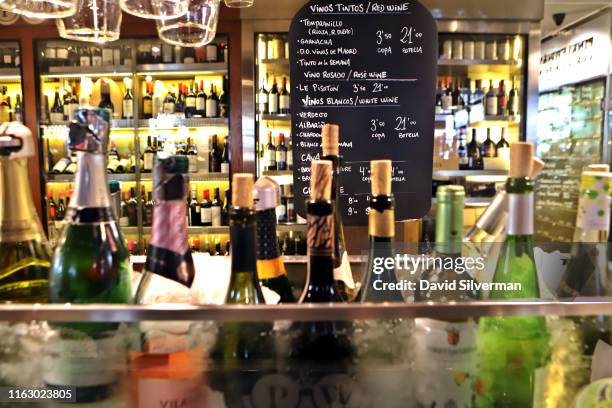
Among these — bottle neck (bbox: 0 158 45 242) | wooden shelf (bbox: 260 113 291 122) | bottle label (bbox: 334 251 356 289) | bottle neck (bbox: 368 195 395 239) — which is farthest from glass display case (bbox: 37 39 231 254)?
bottle neck (bbox: 368 195 395 239)

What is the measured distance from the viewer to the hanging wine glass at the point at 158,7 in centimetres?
101

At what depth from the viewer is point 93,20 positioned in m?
1.04

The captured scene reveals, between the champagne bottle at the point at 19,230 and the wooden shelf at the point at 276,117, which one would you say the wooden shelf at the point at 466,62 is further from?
the champagne bottle at the point at 19,230

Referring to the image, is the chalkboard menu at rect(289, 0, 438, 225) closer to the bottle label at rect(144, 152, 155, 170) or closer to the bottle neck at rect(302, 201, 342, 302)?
the bottle neck at rect(302, 201, 342, 302)

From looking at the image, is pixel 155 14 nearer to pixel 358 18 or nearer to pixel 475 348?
pixel 358 18

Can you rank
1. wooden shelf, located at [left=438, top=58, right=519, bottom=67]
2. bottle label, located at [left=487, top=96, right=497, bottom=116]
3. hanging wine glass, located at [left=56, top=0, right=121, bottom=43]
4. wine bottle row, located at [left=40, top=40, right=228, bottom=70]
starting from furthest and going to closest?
wine bottle row, located at [left=40, top=40, right=228, bottom=70] → bottle label, located at [left=487, top=96, right=497, bottom=116] → wooden shelf, located at [left=438, top=58, right=519, bottom=67] → hanging wine glass, located at [left=56, top=0, right=121, bottom=43]

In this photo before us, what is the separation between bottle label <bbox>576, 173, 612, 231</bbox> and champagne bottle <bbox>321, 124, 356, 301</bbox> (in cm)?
34

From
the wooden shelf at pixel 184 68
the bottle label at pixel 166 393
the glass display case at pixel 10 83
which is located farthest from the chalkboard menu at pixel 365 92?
the glass display case at pixel 10 83

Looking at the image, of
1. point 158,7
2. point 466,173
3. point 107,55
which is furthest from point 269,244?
point 107,55

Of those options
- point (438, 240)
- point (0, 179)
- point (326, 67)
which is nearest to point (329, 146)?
point (438, 240)

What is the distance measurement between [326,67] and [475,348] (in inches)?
42.5

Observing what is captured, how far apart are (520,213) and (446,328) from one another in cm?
19

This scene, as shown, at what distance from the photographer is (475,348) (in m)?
0.58

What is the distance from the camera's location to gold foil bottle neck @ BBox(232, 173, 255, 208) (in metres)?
0.57
